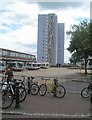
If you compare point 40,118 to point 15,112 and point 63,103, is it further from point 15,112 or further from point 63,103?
point 63,103

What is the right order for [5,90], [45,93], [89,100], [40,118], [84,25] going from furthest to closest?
[84,25] → [45,93] → [89,100] → [5,90] → [40,118]

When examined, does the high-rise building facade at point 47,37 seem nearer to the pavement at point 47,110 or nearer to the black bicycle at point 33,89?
the black bicycle at point 33,89

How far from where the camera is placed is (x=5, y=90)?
10.7 m

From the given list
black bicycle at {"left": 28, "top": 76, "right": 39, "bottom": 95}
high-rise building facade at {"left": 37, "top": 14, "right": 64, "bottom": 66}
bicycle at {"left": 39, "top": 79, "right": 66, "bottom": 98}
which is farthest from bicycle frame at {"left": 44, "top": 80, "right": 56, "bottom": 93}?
high-rise building facade at {"left": 37, "top": 14, "right": 64, "bottom": 66}

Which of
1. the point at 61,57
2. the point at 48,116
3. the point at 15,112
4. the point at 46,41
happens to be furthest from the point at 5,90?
the point at 61,57

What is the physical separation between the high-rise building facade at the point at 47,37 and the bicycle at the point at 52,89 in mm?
88920

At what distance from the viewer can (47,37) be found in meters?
110

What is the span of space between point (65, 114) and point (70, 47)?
123 feet

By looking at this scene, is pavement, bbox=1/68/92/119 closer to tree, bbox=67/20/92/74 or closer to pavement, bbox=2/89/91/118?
pavement, bbox=2/89/91/118

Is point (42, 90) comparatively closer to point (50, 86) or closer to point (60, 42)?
point (50, 86)

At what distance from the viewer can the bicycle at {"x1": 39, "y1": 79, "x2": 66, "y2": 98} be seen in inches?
556

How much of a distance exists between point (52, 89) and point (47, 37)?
96.2 m

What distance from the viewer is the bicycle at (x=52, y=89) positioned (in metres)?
14.1

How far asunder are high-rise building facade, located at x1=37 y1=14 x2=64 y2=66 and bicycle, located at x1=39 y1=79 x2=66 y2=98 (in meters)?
88.9
